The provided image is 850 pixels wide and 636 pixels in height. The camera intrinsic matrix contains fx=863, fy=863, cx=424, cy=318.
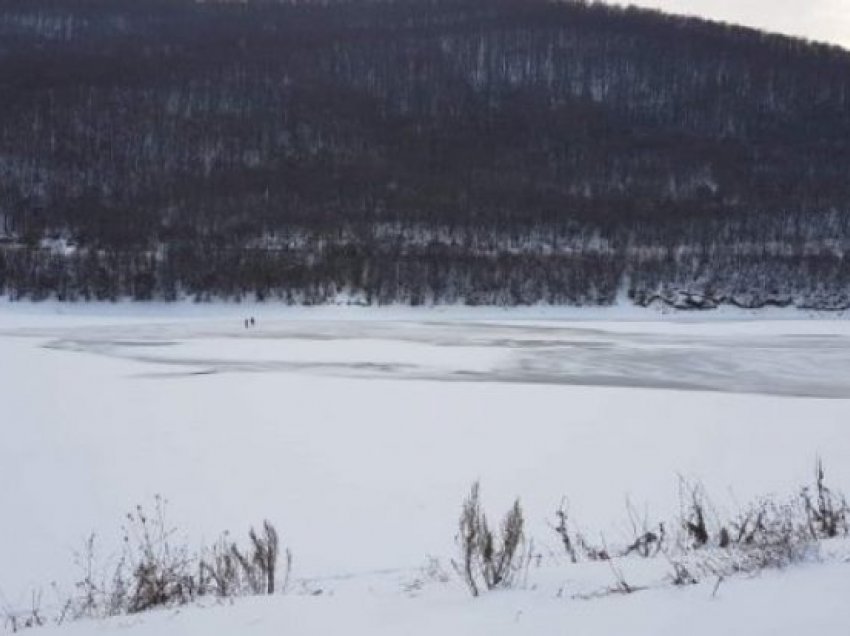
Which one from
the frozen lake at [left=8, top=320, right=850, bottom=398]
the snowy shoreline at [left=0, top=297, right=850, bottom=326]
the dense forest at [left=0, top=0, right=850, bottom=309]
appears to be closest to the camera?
the frozen lake at [left=8, top=320, right=850, bottom=398]

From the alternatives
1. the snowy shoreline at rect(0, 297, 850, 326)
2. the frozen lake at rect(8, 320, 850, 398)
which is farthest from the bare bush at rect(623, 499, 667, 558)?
the snowy shoreline at rect(0, 297, 850, 326)

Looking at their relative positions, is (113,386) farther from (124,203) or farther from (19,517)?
(124,203)

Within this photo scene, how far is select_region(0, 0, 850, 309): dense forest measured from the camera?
8319 cm

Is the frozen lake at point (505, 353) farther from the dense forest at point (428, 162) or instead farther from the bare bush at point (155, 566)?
the dense forest at point (428, 162)

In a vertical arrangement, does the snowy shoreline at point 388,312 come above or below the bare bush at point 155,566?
below

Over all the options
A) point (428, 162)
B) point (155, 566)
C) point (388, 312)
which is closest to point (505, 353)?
point (155, 566)

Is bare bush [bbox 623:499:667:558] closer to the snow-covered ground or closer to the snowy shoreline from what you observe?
the snow-covered ground

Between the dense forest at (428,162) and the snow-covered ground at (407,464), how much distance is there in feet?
160

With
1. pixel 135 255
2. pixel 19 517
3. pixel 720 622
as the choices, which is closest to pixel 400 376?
pixel 19 517

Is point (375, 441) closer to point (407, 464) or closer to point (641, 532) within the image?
point (407, 464)

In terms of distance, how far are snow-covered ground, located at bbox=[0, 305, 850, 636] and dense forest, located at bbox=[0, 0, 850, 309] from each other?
48.9 metres

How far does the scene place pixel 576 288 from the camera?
80.2m

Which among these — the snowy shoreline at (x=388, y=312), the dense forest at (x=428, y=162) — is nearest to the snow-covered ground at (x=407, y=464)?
the snowy shoreline at (x=388, y=312)

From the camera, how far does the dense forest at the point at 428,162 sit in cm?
8319
